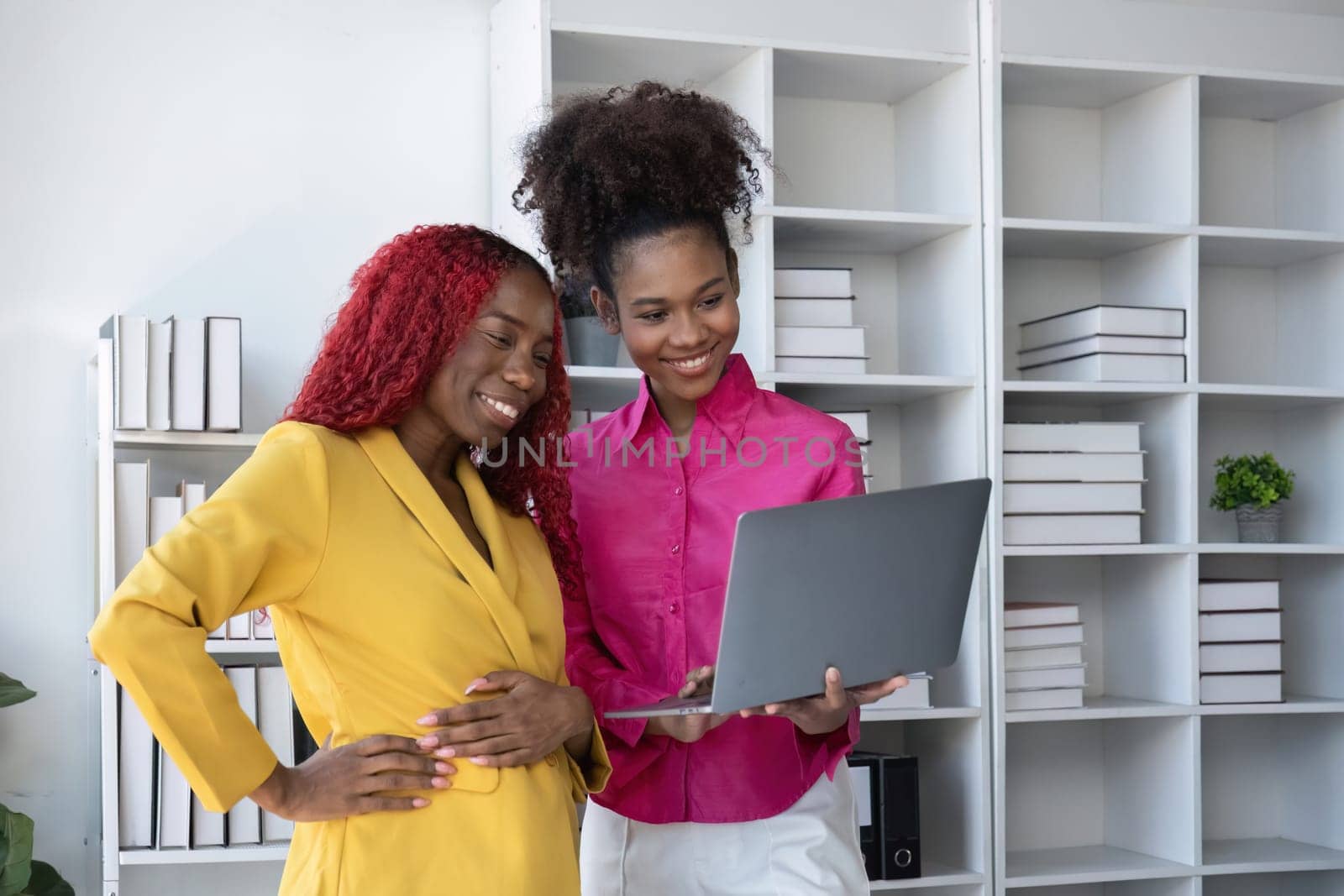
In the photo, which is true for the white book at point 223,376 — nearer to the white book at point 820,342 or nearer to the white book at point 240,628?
the white book at point 240,628

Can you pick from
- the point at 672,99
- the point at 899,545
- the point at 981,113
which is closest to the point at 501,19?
the point at 981,113

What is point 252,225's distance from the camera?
2973mm

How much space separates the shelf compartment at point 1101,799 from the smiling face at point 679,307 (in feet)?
6.07

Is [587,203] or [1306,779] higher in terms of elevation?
[587,203]

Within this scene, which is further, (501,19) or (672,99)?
(501,19)

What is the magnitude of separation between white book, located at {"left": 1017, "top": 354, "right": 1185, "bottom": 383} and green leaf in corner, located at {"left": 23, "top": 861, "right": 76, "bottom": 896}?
2418 mm

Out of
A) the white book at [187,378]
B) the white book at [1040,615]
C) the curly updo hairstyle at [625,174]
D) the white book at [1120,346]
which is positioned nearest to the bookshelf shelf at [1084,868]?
the white book at [1040,615]

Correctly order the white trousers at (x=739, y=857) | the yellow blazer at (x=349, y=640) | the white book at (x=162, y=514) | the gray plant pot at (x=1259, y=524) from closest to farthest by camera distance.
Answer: the yellow blazer at (x=349, y=640) < the white trousers at (x=739, y=857) < the white book at (x=162, y=514) < the gray plant pot at (x=1259, y=524)

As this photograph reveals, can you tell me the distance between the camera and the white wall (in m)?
2.81

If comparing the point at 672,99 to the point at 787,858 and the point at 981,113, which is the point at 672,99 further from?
the point at 981,113

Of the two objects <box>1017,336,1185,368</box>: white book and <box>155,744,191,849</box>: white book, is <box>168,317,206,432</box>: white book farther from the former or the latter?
<box>1017,336,1185,368</box>: white book

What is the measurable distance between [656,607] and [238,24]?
6.32 ft

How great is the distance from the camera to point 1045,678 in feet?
10.1

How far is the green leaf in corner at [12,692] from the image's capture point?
2.49 meters
